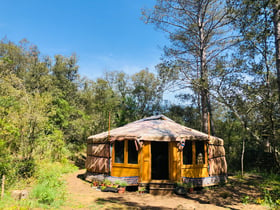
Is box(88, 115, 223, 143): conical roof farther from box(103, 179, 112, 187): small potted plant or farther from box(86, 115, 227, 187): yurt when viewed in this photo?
box(103, 179, 112, 187): small potted plant

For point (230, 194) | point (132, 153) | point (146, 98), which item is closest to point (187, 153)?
point (230, 194)

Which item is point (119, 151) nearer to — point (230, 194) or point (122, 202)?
point (122, 202)

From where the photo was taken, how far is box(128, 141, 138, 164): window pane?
6611mm

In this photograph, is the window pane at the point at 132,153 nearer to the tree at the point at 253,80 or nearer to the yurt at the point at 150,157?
the yurt at the point at 150,157

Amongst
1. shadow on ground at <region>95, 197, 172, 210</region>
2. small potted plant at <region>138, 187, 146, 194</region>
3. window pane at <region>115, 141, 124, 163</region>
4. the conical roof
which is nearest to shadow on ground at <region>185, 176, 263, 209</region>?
small potted plant at <region>138, 187, 146, 194</region>

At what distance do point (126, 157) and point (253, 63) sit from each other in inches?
190

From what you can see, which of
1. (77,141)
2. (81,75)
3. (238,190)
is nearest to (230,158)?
(238,190)

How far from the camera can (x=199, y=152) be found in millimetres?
7055

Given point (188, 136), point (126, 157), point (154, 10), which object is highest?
point (154, 10)

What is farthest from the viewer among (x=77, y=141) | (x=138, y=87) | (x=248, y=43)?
(x=138, y=87)

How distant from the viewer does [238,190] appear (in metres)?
6.54

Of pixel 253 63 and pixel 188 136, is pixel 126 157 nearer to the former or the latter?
pixel 188 136

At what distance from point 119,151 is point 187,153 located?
7.20ft

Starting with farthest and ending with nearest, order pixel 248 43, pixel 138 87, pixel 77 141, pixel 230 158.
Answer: pixel 138 87 → pixel 77 141 → pixel 230 158 → pixel 248 43
